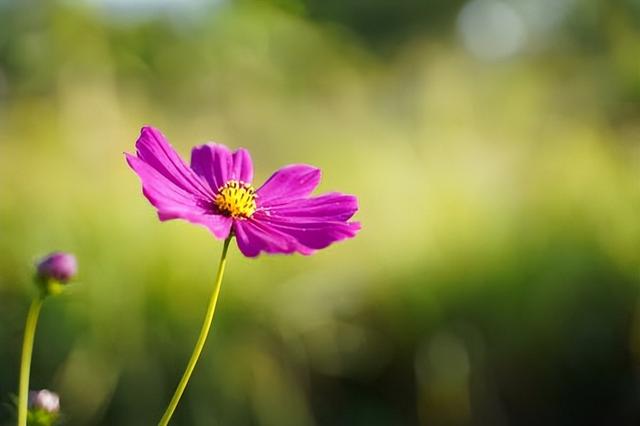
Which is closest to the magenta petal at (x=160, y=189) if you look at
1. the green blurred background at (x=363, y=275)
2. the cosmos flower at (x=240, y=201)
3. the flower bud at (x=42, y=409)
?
the cosmos flower at (x=240, y=201)

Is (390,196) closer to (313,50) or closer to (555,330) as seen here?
(555,330)

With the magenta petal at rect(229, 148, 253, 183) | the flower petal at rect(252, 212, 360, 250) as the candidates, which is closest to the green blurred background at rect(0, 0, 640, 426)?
the magenta petal at rect(229, 148, 253, 183)

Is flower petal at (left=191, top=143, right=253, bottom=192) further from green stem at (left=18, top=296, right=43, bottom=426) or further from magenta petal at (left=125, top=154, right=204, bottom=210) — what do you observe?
green stem at (left=18, top=296, right=43, bottom=426)

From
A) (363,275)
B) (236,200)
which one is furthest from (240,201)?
(363,275)

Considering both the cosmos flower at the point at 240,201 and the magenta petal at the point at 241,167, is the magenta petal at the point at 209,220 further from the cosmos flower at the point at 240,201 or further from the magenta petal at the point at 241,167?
the magenta petal at the point at 241,167

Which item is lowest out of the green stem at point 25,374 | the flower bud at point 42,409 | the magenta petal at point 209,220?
the flower bud at point 42,409

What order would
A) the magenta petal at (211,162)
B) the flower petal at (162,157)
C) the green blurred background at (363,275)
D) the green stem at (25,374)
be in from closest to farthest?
the green stem at (25,374)
the flower petal at (162,157)
the magenta petal at (211,162)
the green blurred background at (363,275)

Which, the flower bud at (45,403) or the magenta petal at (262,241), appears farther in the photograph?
the flower bud at (45,403)
